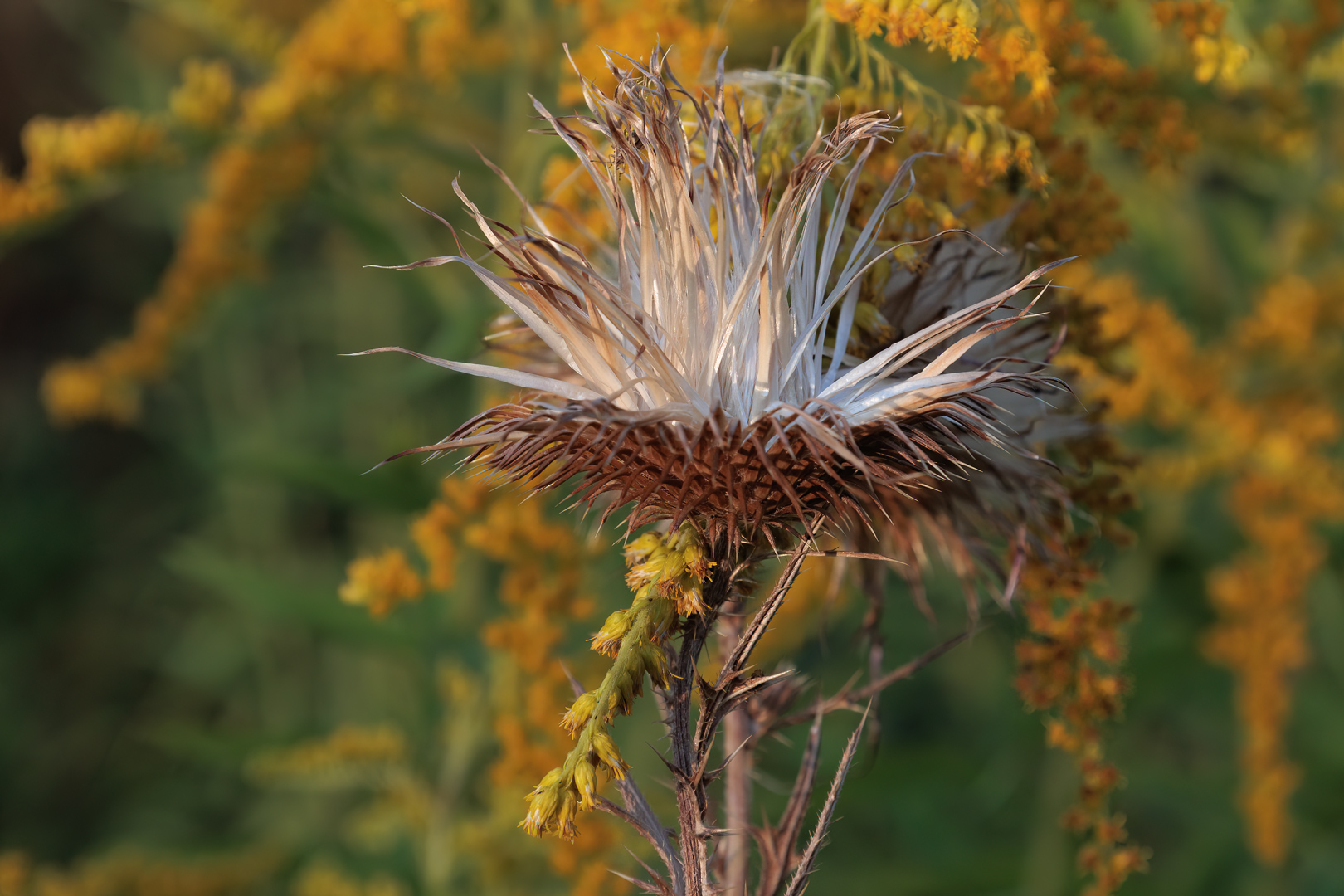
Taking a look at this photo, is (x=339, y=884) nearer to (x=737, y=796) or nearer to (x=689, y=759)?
(x=737, y=796)

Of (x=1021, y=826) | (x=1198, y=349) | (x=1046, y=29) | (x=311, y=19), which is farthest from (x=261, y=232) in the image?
(x=1021, y=826)

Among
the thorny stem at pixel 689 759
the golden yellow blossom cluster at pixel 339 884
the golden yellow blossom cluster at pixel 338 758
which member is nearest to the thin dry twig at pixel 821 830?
the thorny stem at pixel 689 759

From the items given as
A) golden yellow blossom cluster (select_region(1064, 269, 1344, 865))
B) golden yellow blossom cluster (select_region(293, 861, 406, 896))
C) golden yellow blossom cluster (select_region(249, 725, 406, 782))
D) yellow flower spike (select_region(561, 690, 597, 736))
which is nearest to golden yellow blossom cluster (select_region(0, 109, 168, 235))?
golden yellow blossom cluster (select_region(249, 725, 406, 782))

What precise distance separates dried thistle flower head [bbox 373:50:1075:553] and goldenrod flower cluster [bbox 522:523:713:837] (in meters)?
0.03

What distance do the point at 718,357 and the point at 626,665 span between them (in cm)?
28

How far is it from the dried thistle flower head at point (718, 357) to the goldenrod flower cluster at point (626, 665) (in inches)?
1.3

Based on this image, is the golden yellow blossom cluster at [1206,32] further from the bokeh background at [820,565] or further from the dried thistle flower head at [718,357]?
the dried thistle flower head at [718,357]

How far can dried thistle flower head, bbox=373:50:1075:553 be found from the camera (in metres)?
0.80

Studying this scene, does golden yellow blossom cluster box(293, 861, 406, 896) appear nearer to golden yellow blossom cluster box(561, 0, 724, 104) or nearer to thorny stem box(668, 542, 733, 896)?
thorny stem box(668, 542, 733, 896)

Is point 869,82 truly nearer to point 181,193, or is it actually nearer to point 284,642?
point 284,642

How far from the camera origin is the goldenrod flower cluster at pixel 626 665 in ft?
2.23

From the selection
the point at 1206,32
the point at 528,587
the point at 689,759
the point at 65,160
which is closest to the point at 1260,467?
the point at 1206,32

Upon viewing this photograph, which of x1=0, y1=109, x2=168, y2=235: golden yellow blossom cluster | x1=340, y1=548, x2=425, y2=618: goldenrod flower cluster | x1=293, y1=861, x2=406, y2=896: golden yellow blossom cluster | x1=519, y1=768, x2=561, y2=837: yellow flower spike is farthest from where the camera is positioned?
x1=293, y1=861, x2=406, y2=896: golden yellow blossom cluster

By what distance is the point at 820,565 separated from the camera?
131 centimetres
